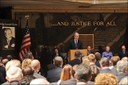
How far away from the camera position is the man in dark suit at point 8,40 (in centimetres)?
1300

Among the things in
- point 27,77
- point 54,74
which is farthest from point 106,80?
point 54,74

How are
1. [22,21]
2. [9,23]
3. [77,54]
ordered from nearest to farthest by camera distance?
1. [77,54]
2. [9,23]
3. [22,21]

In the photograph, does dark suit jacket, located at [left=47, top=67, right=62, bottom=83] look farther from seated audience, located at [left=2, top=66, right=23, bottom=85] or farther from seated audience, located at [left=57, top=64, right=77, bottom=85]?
seated audience, located at [left=2, top=66, right=23, bottom=85]

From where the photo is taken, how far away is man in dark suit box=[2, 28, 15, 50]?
42.6ft

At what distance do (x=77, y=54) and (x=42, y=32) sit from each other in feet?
23.6

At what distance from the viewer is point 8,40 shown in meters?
13.2

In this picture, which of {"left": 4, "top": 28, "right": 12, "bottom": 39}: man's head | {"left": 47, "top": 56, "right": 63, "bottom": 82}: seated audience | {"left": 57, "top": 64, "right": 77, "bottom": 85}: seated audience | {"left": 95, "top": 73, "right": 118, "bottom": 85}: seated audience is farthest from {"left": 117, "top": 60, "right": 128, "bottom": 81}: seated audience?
{"left": 4, "top": 28, "right": 12, "bottom": 39}: man's head

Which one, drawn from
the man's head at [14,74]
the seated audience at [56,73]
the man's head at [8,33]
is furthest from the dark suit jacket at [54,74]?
the man's head at [8,33]

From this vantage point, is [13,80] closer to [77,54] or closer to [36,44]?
[77,54]

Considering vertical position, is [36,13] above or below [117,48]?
above

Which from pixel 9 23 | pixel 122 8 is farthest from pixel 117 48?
pixel 9 23

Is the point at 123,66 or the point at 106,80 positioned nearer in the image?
the point at 106,80

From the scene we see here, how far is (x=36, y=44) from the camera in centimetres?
1578

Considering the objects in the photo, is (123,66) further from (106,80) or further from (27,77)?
(27,77)
